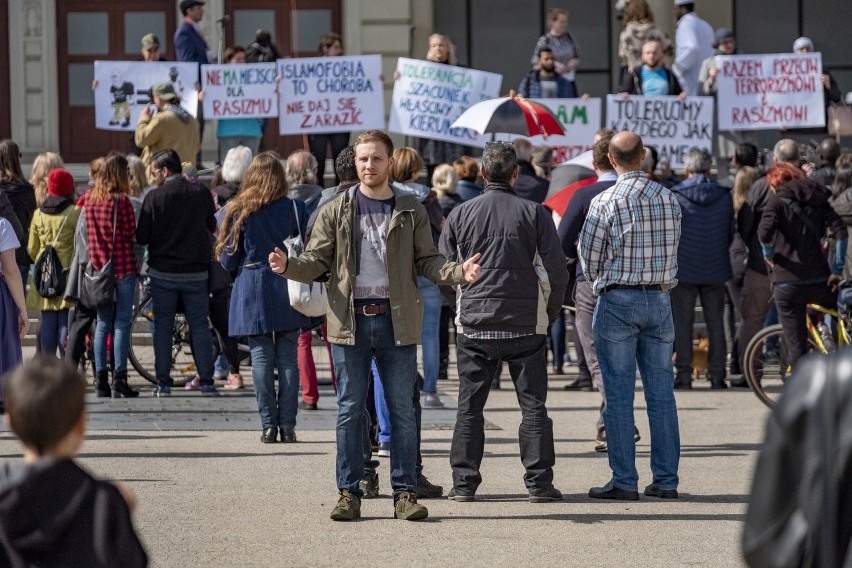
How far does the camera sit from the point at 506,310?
8.07m

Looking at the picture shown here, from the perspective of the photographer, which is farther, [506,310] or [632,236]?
Answer: [632,236]

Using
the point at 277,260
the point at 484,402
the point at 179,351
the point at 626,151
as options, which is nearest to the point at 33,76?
the point at 179,351

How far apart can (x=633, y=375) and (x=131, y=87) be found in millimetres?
9852

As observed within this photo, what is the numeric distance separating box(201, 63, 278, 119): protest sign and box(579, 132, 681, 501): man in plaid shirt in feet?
29.0

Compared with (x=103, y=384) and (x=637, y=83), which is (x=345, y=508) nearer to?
(x=103, y=384)

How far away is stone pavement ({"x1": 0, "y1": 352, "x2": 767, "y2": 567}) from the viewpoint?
22.3ft

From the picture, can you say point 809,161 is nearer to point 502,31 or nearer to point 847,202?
point 847,202

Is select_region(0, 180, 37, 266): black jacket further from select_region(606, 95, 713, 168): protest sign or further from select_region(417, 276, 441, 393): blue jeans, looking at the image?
select_region(606, 95, 713, 168): protest sign

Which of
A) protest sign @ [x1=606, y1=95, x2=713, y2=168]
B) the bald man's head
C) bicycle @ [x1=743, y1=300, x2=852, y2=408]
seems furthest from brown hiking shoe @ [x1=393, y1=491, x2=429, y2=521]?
protest sign @ [x1=606, y1=95, x2=713, y2=168]

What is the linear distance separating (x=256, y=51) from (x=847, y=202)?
298 inches

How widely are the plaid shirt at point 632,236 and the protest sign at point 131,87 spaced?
909 cm

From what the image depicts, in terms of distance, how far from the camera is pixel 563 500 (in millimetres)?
8188

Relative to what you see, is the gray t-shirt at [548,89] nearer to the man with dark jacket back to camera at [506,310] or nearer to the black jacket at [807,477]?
the man with dark jacket back to camera at [506,310]

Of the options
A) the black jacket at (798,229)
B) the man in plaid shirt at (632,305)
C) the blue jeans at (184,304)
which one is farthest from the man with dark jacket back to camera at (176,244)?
the man in plaid shirt at (632,305)
